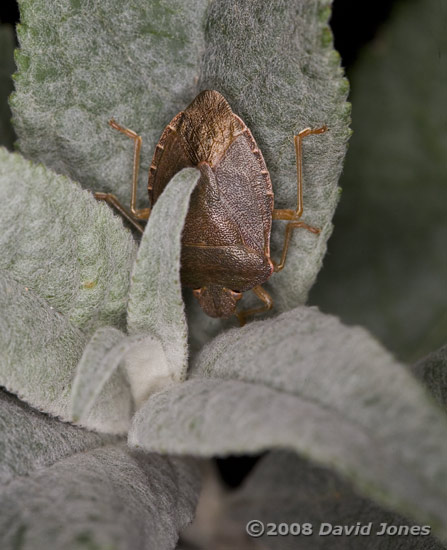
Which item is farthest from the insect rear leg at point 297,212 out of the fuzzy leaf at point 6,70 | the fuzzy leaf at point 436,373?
the fuzzy leaf at point 6,70

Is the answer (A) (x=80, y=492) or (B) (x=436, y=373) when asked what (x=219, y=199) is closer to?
(B) (x=436, y=373)

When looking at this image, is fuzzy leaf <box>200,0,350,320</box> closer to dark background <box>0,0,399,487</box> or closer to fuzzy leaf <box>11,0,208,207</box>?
fuzzy leaf <box>11,0,208,207</box>

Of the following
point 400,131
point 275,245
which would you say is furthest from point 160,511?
point 400,131

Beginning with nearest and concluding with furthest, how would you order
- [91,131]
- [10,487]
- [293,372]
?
[293,372] < [10,487] < [91,131]

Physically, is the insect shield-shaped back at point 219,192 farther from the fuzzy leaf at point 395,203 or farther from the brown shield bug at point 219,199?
the fuzzy leaf at point 395,203

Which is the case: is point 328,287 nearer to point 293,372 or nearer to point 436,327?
point 436,327

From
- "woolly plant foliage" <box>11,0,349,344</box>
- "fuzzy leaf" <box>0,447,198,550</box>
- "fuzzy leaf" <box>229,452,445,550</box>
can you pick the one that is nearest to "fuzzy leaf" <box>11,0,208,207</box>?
"woolly plant foliage" <box>11,0,349,344</box>
